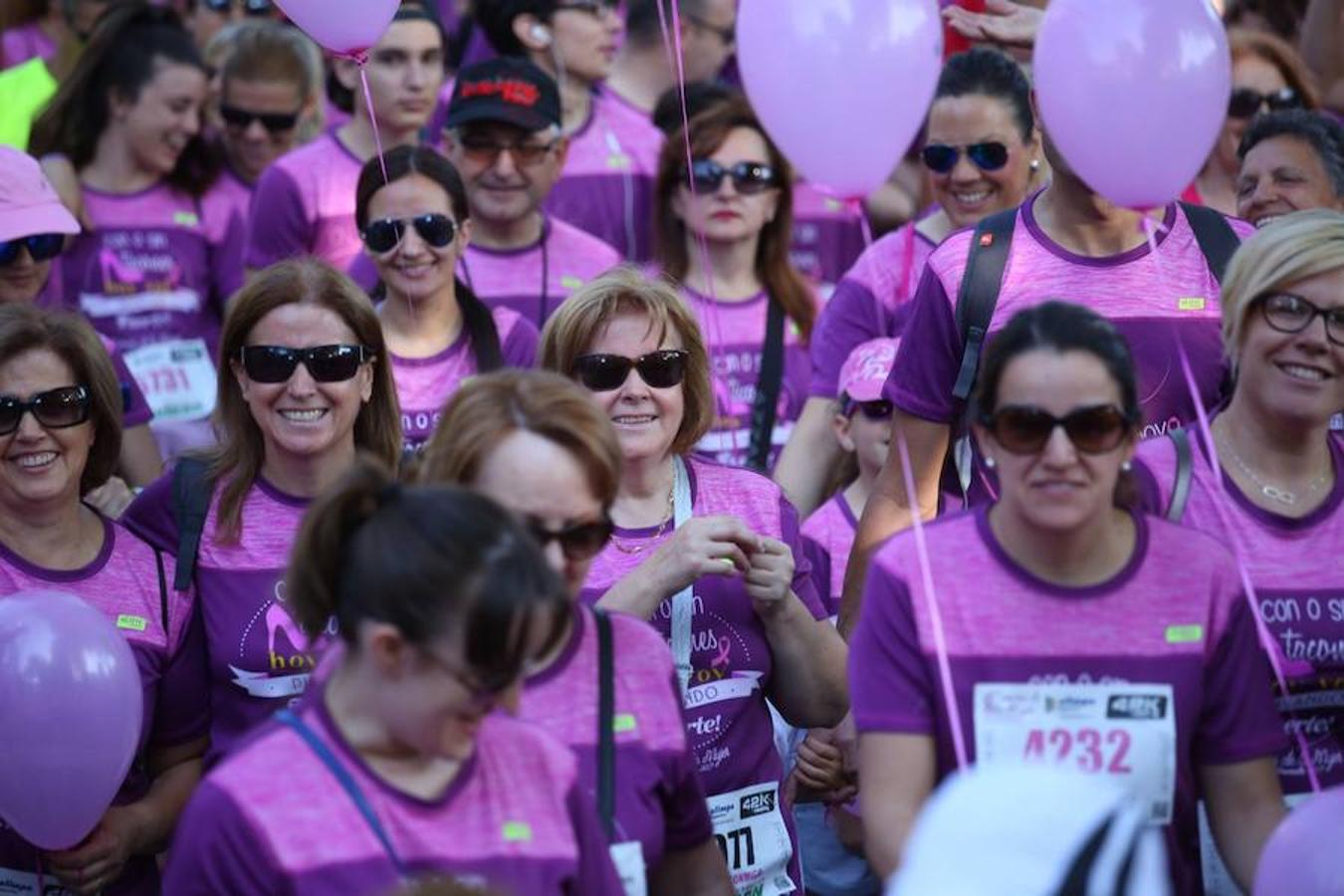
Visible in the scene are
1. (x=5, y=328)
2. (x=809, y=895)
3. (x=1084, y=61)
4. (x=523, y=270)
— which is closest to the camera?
(x=1084, y=61)

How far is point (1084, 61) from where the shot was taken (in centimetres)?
441

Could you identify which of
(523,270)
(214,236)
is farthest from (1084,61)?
(214,236)

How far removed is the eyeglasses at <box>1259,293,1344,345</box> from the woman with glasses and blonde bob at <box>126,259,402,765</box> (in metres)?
1.87

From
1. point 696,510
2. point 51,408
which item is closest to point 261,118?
point 51,408

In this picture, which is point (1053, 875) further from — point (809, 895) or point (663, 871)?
point (809, 895)

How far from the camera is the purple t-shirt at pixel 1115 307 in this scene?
15.0ft

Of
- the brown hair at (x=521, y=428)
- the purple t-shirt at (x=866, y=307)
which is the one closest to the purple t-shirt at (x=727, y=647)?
the brown hair at (x=521, y=428)

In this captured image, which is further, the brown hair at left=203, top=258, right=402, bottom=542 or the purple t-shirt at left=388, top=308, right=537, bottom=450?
the purple t-shirt at left=388, top=308, right=537, bottom=450

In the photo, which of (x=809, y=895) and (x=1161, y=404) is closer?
(x=1161, y=404)

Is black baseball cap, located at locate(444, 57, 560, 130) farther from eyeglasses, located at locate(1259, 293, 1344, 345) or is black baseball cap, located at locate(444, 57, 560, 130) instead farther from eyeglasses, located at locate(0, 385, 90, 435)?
eyeglasses, located at locate(1259, 293, 1344, 345)

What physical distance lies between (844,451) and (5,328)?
2.40m

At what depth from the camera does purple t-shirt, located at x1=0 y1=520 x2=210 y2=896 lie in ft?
15.0

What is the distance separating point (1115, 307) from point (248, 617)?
6.10 feet

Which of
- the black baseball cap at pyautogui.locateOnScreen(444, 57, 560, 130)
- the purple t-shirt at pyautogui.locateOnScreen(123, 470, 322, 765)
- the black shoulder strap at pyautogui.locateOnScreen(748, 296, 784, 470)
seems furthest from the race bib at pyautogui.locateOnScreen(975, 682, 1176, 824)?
the black baseball cap at pyautogui.locateOnScreen(444, 57, 560, 130)
